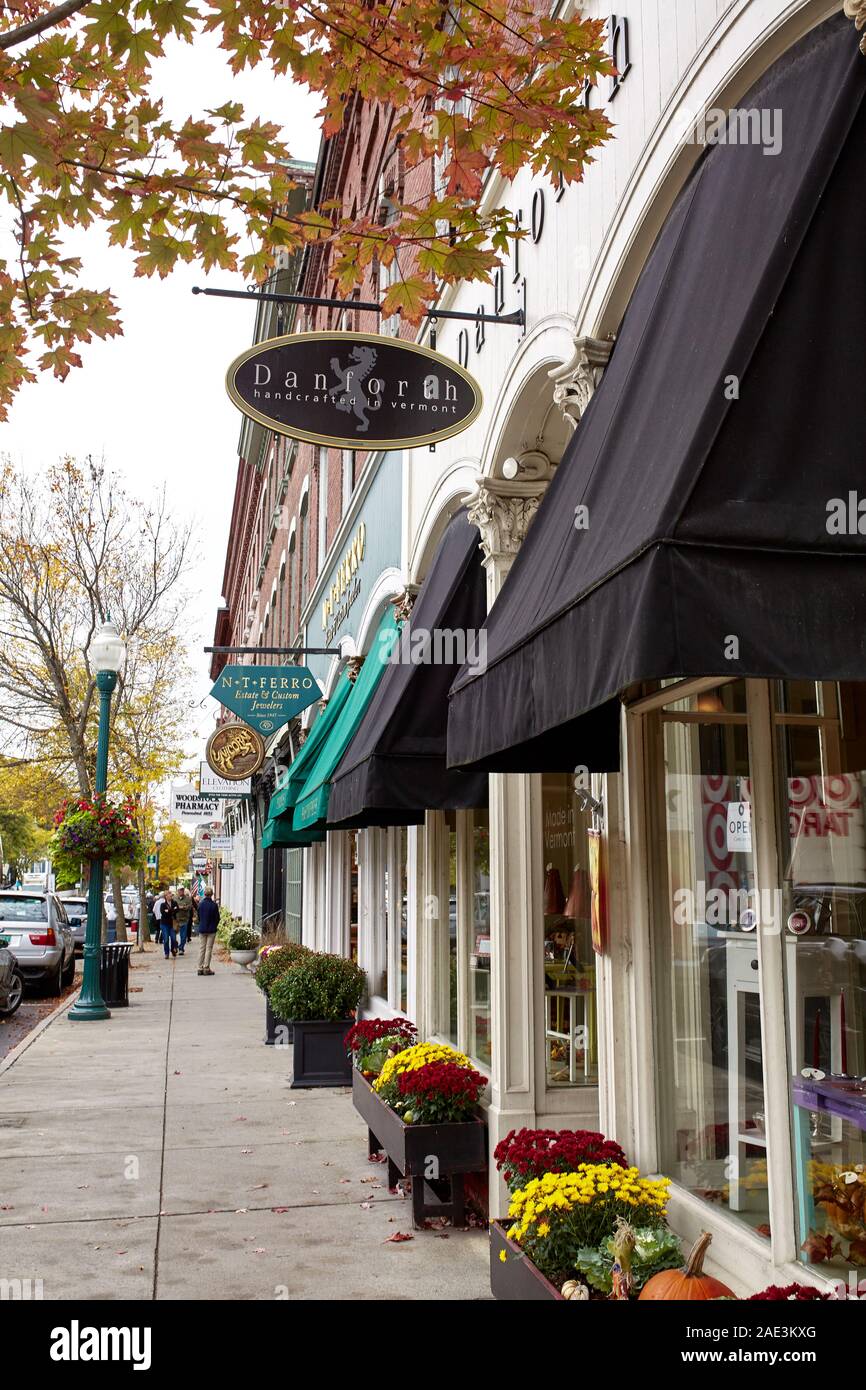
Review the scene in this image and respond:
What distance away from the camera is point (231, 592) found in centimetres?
5122

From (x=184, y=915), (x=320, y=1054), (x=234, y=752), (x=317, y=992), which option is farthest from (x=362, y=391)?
(x=184, y=915)

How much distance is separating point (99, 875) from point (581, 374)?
15.1 meters

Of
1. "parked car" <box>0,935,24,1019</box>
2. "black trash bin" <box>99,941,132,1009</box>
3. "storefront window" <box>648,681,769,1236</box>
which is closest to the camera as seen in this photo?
"storefront window" <box>648,681,769,1236</box>

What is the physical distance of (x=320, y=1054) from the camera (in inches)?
450

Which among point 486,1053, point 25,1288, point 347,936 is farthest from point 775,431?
point 347,936

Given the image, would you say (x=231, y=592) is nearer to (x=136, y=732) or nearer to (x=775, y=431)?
(x=136, y=732)

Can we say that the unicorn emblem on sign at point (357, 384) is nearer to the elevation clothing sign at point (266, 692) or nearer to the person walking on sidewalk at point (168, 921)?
the elevation clothing sign at point (266, 692)

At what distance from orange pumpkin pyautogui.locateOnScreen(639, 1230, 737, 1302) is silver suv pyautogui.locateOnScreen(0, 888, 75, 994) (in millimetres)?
18600

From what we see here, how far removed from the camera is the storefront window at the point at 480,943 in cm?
838

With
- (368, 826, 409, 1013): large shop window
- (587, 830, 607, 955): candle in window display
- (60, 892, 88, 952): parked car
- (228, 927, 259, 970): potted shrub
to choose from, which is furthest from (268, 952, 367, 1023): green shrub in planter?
(60, 892, 88, 952): parked car

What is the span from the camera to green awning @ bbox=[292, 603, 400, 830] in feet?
33.6

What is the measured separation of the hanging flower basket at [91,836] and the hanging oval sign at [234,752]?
653 cm
